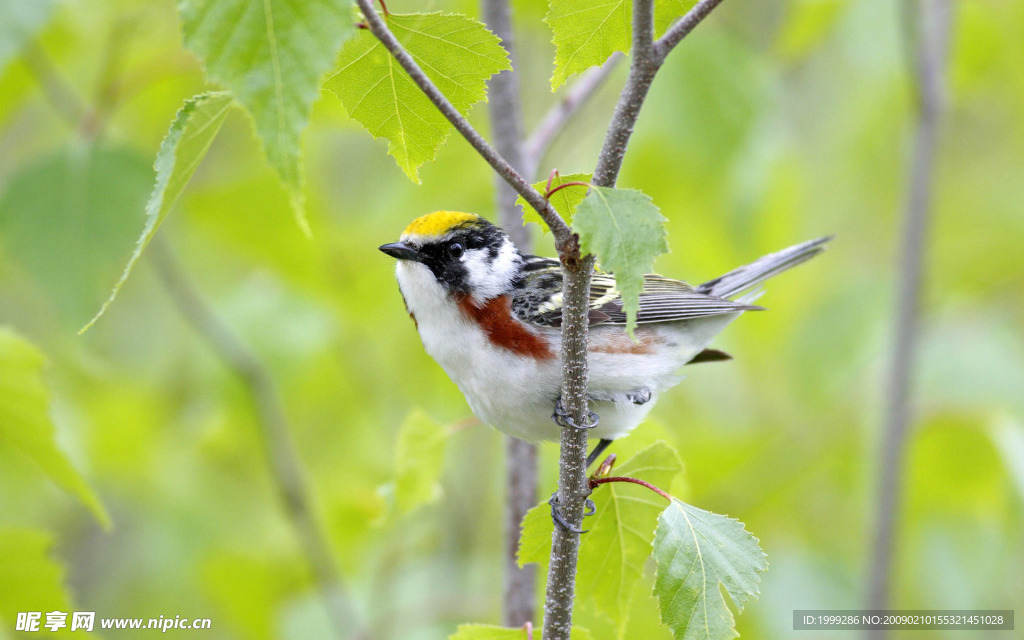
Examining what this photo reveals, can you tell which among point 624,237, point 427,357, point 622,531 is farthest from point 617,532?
point 427,357

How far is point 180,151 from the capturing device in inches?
53.6

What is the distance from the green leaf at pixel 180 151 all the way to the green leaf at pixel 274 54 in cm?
26

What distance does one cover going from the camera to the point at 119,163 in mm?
2844

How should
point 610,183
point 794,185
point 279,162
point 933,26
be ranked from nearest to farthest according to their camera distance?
point 279,162, point 610,183, point 933,26, point 794,185

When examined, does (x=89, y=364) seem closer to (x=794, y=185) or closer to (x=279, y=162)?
(x=279, y=162)

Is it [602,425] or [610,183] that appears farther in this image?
[602,425]

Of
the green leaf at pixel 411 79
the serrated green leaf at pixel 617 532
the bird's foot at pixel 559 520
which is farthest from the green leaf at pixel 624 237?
the serrated green leaf at pixel 617 532

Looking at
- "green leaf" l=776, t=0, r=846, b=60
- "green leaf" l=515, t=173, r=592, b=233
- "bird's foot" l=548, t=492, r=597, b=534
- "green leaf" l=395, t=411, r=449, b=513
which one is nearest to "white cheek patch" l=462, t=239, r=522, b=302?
"green leaf" l=395, t=411, r=449, b=513

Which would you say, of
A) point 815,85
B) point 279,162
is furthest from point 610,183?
point 815,85

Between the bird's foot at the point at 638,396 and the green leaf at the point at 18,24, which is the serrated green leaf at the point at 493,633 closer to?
the bird's foot at the point at 638,396

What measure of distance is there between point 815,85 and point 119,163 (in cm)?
558

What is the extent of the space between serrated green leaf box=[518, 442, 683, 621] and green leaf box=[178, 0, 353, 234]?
1106mm

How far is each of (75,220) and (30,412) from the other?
2.68 ft

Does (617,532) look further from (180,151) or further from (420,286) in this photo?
(180,151)
